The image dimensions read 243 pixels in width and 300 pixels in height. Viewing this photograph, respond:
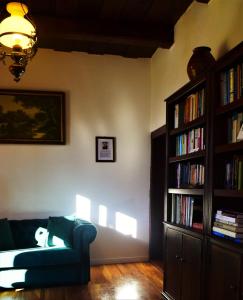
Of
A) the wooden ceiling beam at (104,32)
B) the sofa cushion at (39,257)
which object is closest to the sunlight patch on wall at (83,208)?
the sofa cushion at (39,257)

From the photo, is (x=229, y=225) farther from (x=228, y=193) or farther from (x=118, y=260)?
(x=118, y=260)

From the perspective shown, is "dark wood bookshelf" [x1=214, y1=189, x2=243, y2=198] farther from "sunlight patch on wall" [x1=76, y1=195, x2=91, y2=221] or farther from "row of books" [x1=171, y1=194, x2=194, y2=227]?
"sunlight patch on wall" [x1=76, y1=195, x2=91, y2=221]

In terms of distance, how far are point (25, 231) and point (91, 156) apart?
4.58 ft

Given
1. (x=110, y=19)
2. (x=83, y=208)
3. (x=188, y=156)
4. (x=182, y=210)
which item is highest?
(x=110, y=19)

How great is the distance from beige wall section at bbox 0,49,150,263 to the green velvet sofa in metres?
0.81

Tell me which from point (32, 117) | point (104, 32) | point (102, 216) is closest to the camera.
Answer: point (104, 32)

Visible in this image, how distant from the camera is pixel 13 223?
4.05 metres

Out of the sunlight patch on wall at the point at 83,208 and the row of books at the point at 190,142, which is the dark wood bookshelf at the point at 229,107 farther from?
the sunlight patch on wall at the point at 83,208

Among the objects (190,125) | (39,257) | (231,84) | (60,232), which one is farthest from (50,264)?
(231,84)

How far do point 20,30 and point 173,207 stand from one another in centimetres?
211

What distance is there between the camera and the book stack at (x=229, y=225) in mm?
2051

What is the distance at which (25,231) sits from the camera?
399cm

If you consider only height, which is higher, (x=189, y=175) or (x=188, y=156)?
(x=188, y=156)

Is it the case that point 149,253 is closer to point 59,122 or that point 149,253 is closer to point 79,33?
point 59,122
